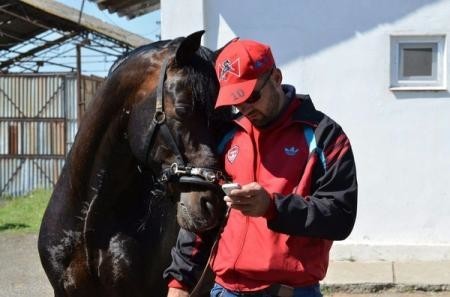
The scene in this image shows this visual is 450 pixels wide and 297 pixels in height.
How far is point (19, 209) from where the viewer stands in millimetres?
11695

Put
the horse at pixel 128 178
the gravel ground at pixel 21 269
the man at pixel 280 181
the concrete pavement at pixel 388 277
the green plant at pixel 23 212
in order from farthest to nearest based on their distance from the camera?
the green plant at pixel 23 212 < the gravel ground at pixel 21 269 < the concrete pavement at pixel 388 277 < the horse at pixel 128 178 < the man at pixel 280 181

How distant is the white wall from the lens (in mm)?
6012

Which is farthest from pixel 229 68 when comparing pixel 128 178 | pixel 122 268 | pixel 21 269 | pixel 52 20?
pixel 52 20

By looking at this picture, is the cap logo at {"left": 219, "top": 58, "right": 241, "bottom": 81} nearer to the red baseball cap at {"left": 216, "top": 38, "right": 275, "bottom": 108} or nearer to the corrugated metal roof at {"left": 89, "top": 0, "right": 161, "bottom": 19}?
the red baseball cap at {"left": 216, "top": 38, "right": 275, "bottom": 108}

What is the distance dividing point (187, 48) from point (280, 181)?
791mm

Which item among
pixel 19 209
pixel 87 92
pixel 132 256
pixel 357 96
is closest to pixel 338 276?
pixel 357 96

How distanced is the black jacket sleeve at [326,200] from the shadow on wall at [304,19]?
13.3 feet

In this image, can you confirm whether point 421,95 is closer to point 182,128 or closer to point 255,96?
point 182,128

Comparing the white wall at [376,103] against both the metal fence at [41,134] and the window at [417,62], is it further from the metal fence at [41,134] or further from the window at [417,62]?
the metal fence at [41,134]

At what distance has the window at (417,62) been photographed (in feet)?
19.8

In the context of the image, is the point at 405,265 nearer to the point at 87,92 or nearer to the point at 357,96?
the point at 357,96

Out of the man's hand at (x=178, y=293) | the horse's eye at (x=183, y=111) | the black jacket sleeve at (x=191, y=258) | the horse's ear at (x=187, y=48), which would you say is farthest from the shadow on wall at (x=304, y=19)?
the man's hand at (x=178, y=293)

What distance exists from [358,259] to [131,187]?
11.9ft

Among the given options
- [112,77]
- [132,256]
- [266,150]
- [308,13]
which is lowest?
[132,256]
